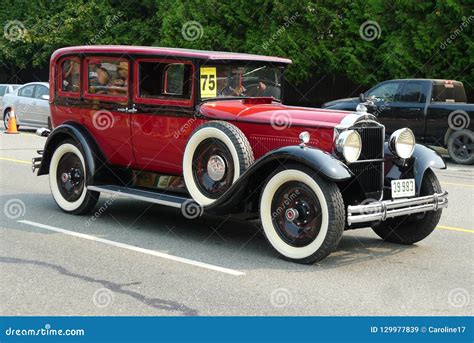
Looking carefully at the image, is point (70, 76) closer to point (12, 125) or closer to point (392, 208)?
point (392, 208)

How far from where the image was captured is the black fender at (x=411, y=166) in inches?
273

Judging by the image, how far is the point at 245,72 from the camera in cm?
790

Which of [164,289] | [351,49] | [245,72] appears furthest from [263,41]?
[164,289]

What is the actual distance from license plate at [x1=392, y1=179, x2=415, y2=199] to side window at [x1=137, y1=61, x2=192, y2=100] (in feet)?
7.59

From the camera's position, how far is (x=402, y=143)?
22.8 feet

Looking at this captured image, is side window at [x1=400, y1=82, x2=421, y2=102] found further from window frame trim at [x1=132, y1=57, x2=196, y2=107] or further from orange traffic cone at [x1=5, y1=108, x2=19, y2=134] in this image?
orange traffic cone at [x1=5, y1=108, x2=19, y2=134]

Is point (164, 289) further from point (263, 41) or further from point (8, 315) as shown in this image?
point (263, 41)

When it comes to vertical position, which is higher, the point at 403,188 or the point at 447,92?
the point at 447,92

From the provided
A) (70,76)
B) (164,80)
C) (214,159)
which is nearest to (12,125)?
(70,76)

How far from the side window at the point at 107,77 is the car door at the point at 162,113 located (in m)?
0.22

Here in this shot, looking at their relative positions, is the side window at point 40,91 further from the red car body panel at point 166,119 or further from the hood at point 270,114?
the hood at point 270,114

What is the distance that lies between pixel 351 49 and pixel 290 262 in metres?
14.7

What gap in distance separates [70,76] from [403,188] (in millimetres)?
4378

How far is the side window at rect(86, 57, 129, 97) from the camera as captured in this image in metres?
8.06
